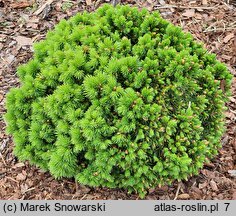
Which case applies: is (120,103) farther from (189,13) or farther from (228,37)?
(189,13)

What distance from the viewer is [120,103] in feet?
10.5

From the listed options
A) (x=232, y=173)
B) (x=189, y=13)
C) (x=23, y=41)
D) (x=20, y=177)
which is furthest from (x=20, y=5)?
(x=232, y=173)

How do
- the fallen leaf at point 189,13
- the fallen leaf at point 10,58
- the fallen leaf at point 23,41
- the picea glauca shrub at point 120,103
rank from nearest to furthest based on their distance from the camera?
the picea glauca shrub at point 120,103 → the fallen leaf at point 10,58 → the fallen leaf at point 23,41 → the fallen leaf at point 189,13

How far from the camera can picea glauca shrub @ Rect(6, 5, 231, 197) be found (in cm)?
326

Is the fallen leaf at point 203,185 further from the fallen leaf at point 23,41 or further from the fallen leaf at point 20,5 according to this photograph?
the fallen leaf at point 20,5

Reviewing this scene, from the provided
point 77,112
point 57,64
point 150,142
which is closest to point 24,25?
point 57,64

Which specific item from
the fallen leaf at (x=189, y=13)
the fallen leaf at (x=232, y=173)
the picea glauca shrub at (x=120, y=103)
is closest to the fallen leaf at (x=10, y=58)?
the picea glauca shrub at (x=120, y=103)

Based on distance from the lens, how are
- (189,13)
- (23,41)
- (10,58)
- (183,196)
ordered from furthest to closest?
(189,13) → (23,41) → (10,58) → (183,196)

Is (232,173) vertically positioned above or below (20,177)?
above

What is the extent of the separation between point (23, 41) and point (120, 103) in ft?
7.96

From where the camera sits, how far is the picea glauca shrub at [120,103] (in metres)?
3.26

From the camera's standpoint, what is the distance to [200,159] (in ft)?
11.6

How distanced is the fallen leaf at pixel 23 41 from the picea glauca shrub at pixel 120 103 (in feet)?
4.69

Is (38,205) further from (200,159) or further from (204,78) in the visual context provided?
(204,78)
